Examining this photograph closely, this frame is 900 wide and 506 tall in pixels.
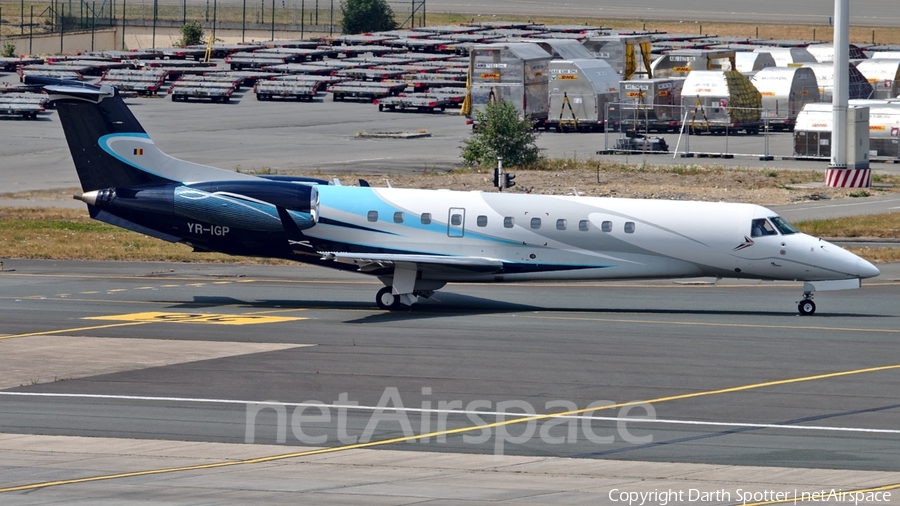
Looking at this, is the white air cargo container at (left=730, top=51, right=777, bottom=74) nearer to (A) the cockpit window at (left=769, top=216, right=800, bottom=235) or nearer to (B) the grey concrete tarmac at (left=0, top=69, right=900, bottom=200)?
(B) the grey concrete tarmac at (left=0, top=69, right=900, bottom=200)

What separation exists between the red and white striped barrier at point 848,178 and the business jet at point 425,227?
2801cm

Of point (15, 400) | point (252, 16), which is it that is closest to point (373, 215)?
point (15, 400)

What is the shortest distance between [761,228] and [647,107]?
4721cm

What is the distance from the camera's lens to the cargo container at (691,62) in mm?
86312

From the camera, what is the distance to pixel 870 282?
36625 mm

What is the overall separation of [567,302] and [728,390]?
438 inches

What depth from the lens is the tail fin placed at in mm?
33250

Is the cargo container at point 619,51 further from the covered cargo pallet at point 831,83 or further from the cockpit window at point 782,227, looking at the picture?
the cockpit window at point 782,227

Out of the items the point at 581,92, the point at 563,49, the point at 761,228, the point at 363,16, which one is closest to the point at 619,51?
the point at 563,49

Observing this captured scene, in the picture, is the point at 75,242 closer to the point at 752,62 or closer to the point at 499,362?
the point at 499,362

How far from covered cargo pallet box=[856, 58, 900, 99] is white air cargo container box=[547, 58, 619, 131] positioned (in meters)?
20.0

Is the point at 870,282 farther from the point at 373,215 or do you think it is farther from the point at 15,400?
the point at 15,400

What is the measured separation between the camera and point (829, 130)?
6706cm

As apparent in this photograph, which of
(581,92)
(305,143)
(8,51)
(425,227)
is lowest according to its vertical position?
(425,227)
